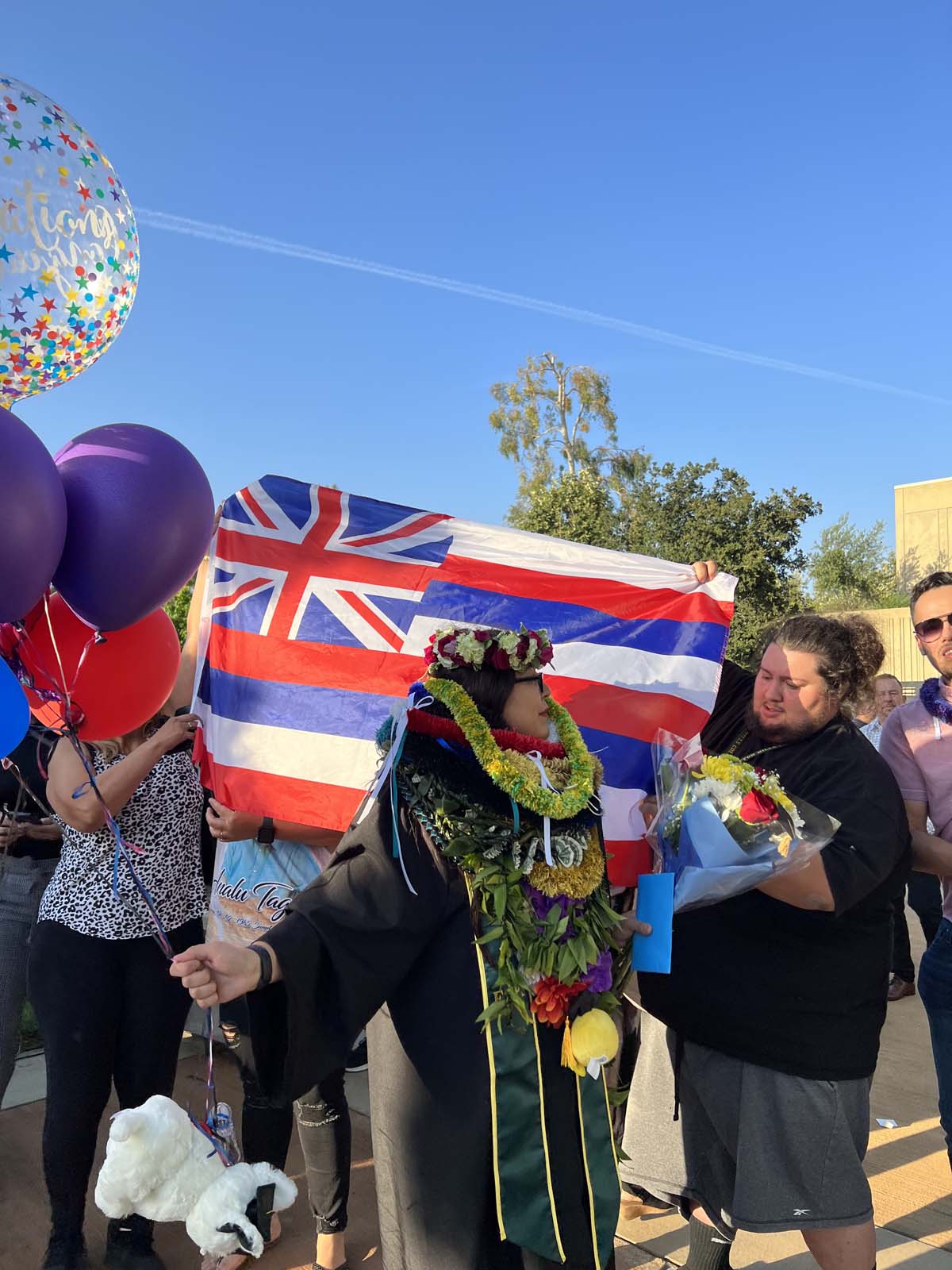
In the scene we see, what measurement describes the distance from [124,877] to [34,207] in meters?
1.91

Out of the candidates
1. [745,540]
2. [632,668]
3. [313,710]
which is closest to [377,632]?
[313,710]

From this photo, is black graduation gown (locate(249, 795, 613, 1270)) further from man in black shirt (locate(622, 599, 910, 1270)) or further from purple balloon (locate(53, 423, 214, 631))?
purple balloon (locate(53, 423, 214, 631))

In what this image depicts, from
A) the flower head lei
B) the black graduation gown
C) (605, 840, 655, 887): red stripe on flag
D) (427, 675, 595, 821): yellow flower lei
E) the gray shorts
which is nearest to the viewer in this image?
the black graduation gown

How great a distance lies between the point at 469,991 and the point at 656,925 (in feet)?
1.60

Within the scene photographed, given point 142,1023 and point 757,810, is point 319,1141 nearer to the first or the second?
point 142,1023

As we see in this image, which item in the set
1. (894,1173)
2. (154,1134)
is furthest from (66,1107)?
(894,1173)

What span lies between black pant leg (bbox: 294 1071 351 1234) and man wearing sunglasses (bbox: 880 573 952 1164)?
74.1 inches

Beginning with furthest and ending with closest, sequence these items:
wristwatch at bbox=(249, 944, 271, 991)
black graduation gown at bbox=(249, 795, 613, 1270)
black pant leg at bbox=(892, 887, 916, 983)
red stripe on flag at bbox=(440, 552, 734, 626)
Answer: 1. black pant leg at bbox=(892, 887, 916, 983)
2. red stripe on flag at bbox=(440, 552, 734, 626)
3. black graduation gown at bbox=(249, 795, 613, 1270)
4. wristwatch at bbox=(249, 944, 271, 991)

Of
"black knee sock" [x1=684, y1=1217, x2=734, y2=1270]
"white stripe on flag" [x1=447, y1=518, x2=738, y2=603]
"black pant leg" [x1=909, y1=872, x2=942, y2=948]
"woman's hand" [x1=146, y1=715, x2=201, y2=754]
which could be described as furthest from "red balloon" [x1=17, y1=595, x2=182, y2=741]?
"black pant leg" [x1=909, y1=872, x2=942, y2=948]

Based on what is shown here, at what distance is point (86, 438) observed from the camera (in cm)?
240

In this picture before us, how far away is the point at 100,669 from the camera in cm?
260

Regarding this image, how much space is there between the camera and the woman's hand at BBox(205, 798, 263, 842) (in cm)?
289

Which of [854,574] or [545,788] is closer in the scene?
[545,788]

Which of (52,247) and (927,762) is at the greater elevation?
(52,247)
